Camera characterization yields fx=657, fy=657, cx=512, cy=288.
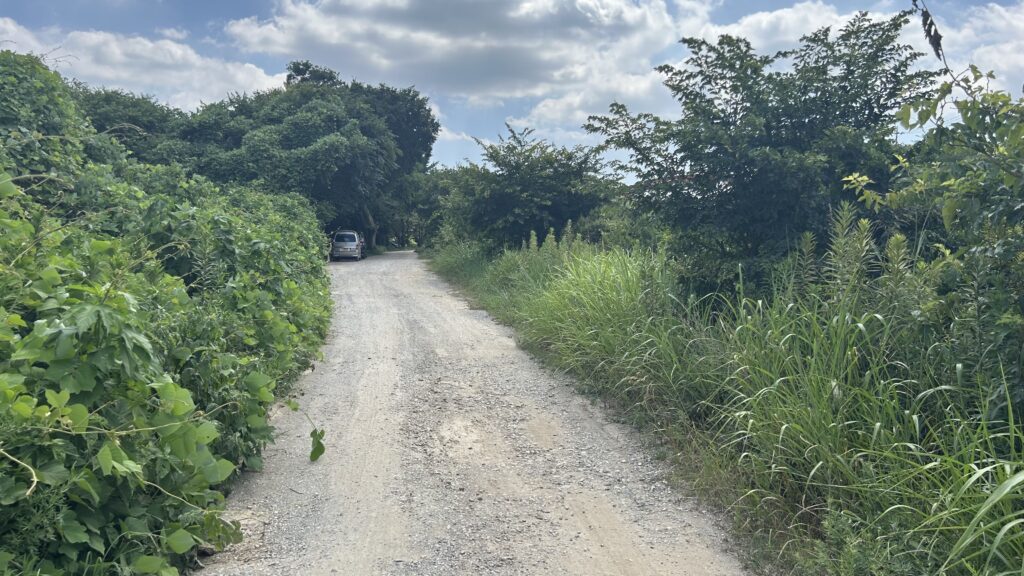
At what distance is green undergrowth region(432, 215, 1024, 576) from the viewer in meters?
2.85

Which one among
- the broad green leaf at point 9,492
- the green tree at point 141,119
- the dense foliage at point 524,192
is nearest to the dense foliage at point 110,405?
the broad green leaf at point 9,492

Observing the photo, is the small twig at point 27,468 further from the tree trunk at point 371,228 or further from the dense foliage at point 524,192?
the tree trunk at point 371,228

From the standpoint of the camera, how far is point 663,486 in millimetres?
4258

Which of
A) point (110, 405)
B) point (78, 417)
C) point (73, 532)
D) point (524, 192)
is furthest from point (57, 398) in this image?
point (524, 192)

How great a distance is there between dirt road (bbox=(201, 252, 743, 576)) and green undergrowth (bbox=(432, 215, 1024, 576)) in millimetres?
371

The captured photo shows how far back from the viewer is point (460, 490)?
420 centimetres

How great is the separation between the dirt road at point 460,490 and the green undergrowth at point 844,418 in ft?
1.22

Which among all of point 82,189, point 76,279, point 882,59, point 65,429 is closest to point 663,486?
point 65,429

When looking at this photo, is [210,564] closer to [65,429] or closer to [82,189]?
[65,429]

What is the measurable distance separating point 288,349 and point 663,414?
3.36 meters

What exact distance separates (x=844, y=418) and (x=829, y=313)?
1086 millimetres

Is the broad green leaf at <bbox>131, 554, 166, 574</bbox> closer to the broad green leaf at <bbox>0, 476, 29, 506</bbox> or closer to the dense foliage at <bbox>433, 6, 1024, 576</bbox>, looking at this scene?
the broad green leaf at <bbox>0, 476, 29, 506</bbox>

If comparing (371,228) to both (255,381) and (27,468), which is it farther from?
(27,468)

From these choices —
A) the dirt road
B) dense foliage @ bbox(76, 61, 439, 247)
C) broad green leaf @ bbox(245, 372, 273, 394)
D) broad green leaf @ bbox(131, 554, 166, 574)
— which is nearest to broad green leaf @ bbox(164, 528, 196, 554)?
broad green leaf @ bbox(131, 554, 166, 574)
